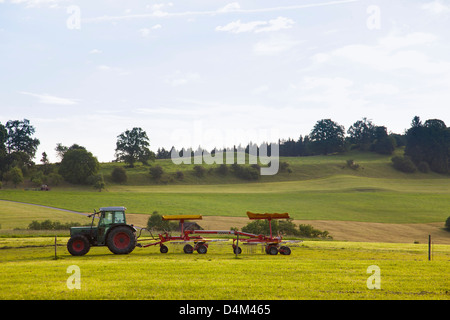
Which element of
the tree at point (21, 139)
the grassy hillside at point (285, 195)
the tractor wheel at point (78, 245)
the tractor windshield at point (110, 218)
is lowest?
the grassy hillside at point (285, 195)

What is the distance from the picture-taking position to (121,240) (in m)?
21.4

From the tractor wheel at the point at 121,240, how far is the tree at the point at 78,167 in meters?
78.4

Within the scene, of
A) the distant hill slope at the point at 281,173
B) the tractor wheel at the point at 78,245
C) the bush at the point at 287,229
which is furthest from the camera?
the distant hill slope at the point at 281,173

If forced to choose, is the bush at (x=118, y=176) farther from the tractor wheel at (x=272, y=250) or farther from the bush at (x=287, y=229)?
the tractor wheel at (x=272, y=250)

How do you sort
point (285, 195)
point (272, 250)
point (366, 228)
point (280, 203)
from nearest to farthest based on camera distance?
point (272, 250) → point (366, 228) → point (280, 203) → point (285, 195)

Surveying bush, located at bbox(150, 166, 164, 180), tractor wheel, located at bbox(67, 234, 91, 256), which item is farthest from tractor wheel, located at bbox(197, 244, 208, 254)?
bush, located at bbox(150, 166, 164, 180)

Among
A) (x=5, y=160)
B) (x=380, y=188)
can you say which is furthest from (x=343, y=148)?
(x=5, y=160)

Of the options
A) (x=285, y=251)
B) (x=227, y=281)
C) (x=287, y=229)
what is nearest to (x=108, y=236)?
(x=285, y=251)

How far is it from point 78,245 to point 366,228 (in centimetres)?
4041

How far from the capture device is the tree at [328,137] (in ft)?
555

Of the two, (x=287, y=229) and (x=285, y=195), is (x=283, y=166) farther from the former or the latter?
(x=287, y=229)

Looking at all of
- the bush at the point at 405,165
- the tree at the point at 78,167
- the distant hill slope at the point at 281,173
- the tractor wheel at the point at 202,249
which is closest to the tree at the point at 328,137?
the distant hill slope at the point at 281,173
